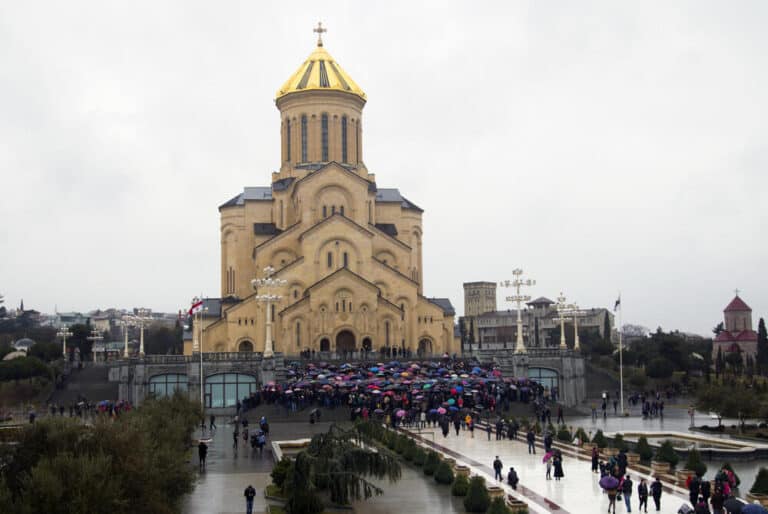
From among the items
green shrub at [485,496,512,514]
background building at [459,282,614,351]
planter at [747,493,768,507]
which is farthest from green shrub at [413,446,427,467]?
background building at [459,282,614,351]

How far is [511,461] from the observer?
32219 millimetres

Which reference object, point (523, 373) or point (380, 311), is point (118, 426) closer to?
point (523, 373)

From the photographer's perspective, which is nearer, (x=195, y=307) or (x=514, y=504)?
(x=514, y=504)

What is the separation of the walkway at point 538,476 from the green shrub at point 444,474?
1137 millimetres

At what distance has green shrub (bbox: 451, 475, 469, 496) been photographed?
84.8 ft

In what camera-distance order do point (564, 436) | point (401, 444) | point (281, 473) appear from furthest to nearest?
point (564, 436) → point (401, 444) → point (281, 473)

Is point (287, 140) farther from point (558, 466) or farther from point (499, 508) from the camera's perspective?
point (499, 508)

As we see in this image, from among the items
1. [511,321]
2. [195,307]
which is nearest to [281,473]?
[195,307]

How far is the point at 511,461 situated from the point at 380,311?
3031 centimetres

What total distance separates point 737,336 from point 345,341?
205ft

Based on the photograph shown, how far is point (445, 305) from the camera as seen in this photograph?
235ft

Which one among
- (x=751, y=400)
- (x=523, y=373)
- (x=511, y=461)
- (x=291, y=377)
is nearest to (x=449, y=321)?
(x=523, y=373)

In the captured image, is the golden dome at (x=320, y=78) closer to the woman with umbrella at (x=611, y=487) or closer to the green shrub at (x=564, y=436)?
the green shrub at (x=564, y=436)

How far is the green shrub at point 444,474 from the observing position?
92.1 feet
